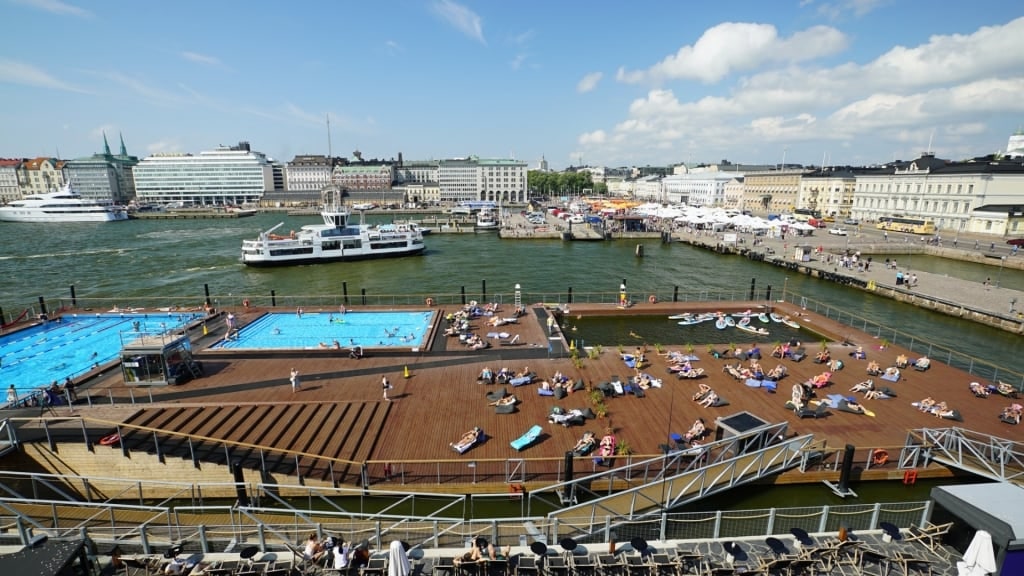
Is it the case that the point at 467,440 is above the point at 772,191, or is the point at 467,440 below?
below

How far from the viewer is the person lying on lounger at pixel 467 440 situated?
17297 mm

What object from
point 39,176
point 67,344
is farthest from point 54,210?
point 67,344

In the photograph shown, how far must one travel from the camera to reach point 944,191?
267 feet

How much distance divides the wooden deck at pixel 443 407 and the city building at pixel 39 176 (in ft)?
799

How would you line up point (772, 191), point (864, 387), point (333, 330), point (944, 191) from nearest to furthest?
point (864, 387)
point (333, 330)
point (944, 191)
point (772, 191)

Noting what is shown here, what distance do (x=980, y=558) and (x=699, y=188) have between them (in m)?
178

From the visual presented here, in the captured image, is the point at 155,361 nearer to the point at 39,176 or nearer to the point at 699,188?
the point at 699,188

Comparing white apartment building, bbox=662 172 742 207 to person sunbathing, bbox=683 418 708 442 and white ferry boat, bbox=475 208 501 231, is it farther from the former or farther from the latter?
person sunbathing, bbox=683 418 708 442

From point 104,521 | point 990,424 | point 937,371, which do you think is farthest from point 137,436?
point 937,371

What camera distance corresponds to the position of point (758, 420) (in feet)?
56.4

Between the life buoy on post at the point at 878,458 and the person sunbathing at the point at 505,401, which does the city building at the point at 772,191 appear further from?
the person sunbathing at the point at 505,401

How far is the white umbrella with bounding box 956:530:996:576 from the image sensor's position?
28.7ft

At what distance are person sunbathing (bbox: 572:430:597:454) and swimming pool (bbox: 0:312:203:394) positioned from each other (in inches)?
927

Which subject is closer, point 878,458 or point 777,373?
point 878,458
